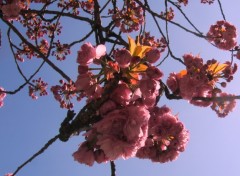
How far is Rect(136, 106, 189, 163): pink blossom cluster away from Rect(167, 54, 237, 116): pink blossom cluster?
0.32 metres

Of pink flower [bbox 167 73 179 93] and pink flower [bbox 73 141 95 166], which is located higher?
pink flower [bbox 167 73 179 93]

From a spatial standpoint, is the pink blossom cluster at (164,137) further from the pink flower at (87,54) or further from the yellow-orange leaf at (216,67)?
the yellow-orange leaf at (216,67)

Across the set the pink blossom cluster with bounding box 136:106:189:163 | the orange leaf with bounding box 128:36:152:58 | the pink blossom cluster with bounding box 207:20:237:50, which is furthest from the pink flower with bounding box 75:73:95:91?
the pink blossom cluster with bounding box 207:20:237:50

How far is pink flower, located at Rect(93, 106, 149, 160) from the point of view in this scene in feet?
7.02

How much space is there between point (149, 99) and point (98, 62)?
46 cm

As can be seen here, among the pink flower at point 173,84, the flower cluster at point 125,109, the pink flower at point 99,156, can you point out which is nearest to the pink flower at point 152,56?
the flower cluster at point 125,109

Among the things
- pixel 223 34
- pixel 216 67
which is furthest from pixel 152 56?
Answer: pixel 223 34

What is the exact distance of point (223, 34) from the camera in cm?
514

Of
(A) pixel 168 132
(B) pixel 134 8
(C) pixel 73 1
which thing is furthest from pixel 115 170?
(C) pixel 73 1

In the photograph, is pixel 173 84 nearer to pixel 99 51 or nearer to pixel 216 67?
pixel 216 67

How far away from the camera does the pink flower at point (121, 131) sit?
214cm

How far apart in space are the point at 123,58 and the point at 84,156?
27.4 inches

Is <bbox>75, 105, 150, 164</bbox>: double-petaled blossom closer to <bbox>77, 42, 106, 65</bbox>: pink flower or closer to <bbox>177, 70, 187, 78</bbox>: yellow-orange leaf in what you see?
<bbox>77, 42, 106, 65</bbox>: pink flower

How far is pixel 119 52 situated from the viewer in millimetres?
2396
